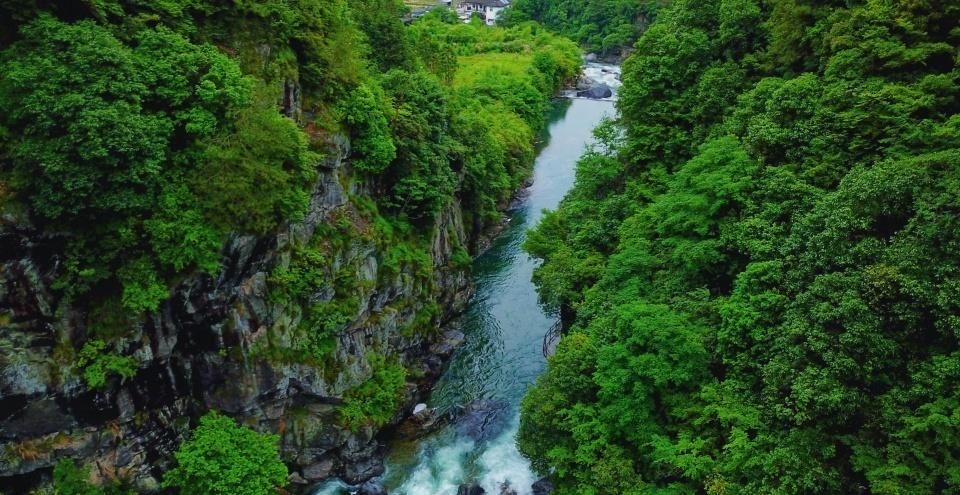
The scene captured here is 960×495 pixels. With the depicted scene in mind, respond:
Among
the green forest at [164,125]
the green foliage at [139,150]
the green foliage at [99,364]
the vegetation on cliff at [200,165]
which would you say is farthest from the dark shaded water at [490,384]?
the green foliage at [139,150]

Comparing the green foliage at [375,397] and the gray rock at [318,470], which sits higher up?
the green foliage at [375,397]

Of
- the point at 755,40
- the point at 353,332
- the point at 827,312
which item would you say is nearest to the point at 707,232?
the point at 827,312

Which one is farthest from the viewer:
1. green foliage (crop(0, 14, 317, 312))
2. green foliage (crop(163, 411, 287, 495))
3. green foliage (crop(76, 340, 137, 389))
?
green foliage (crop(163, 411, 287, 495))

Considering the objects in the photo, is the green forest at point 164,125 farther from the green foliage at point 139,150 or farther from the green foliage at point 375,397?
the green foliage at point 375,397

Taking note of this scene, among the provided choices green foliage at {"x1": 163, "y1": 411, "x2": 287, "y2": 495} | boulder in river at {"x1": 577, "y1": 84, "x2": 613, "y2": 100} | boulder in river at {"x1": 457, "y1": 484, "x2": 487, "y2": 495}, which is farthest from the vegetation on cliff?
boulder in river at {"x1": 577, "y1": 84, "x2": 613, "y2": 100}

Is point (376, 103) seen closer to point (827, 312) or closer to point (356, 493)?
point (356, 493)

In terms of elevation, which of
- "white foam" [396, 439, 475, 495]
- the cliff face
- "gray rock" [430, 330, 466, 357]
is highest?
the cliff face

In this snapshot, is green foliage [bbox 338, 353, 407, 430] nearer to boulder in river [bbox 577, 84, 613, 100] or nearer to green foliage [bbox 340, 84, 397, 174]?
green foliage [bbox 340, 84, 397, 174]
